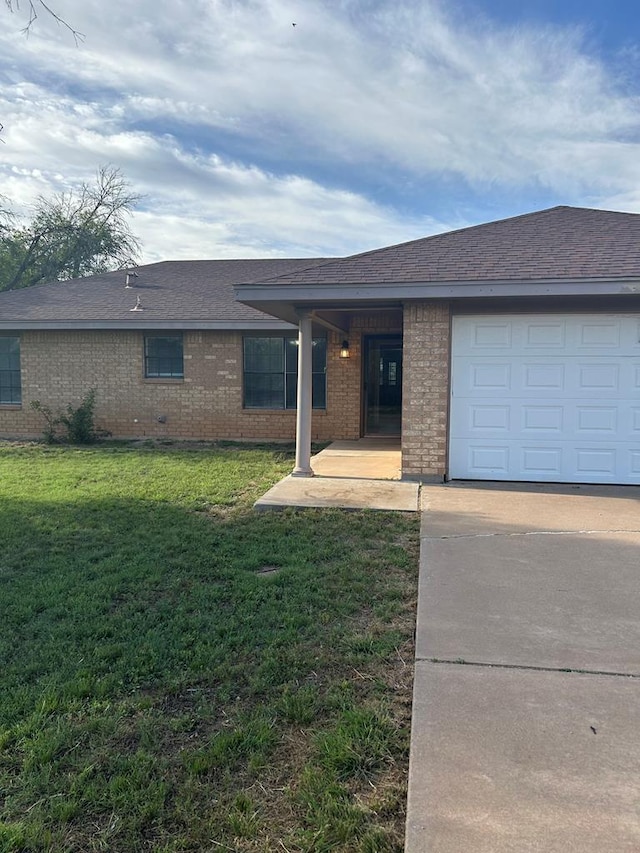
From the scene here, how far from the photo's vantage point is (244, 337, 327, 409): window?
41.8ft

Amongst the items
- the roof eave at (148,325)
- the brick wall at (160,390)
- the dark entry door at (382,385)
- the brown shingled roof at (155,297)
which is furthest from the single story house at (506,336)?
the brown shingled roof at (155,297)

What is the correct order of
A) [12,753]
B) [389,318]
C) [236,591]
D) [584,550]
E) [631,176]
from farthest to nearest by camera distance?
1. [631,176]
2. [389,318]
3. [584,550]
4. [236,591]
5. [12,753]

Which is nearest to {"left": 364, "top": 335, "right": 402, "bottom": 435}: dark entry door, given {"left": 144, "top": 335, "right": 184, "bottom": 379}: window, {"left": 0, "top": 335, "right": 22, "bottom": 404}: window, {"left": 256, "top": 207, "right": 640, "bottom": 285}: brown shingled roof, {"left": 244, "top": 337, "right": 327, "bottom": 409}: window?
{"left": 244, "top": 337, "right": 327, "bottom": 409}: window

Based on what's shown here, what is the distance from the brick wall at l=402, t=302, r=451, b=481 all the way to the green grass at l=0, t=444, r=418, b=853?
7.15ft

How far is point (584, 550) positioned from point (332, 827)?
12.5 ft

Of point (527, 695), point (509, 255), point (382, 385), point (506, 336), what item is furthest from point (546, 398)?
point (527, 695)

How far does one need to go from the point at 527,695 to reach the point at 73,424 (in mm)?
11838

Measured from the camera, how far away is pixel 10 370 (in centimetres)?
1372

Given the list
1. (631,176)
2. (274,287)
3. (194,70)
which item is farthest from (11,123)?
(631,176)

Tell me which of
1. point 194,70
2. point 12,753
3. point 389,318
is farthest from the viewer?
point 389,318

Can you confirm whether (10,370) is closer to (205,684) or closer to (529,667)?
(205,684)

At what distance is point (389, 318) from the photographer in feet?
40.3

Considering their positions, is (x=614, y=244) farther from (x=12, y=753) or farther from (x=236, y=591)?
(x=12, y=753)

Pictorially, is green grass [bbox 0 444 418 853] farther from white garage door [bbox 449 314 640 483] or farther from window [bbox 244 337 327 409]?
window [bbox 244 337 327 409]
